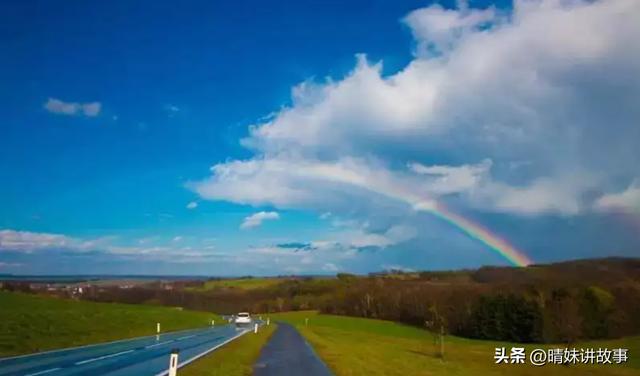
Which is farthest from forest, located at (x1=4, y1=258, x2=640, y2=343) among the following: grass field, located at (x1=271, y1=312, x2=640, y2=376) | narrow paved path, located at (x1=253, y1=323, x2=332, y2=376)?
narrow paved path, located at (x1=253, y1=323, x2=332, y2=376)

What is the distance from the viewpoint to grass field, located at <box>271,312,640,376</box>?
33.6 metres

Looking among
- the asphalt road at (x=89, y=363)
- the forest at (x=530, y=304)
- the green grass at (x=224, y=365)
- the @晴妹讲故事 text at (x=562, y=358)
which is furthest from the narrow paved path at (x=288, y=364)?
the forest at (x=530, y=304)

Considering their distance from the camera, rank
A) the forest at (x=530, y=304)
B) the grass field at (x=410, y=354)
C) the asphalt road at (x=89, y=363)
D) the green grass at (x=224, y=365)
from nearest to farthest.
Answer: the asphalt road at (x=89, y=363), the green grass at (x=224, y=365), the grass field at (x=410, y=354), the forest at (x=530, y=304)

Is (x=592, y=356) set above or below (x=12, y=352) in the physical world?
below

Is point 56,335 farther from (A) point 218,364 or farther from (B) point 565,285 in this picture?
(B) point 565,285

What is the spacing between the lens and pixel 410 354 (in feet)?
181

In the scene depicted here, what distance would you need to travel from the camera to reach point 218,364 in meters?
27.1

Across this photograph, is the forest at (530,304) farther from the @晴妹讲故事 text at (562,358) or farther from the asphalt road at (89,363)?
the asphalt road at (89,363)

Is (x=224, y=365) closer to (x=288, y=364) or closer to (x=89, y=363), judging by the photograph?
(x=288, y=364)

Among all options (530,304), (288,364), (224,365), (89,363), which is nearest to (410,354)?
(288,364)

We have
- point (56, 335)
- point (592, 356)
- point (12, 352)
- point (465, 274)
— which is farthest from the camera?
point (465, 274)

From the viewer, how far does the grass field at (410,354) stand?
1321 inches

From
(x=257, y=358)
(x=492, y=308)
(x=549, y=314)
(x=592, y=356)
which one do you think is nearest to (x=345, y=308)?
(x=492, y=308)

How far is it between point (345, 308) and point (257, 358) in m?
126
